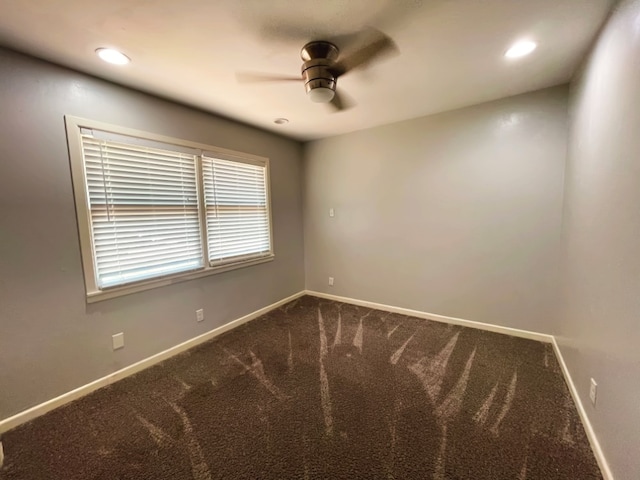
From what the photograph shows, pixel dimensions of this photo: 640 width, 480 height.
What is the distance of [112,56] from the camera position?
1.75 metres

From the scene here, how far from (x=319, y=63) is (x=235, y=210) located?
1.92 m

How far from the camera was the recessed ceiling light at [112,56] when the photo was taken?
169 cm

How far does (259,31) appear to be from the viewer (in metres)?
1.55

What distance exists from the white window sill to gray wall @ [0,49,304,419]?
0.06 m

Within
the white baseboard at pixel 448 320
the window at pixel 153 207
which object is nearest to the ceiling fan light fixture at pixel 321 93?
the window at pixel 153 207

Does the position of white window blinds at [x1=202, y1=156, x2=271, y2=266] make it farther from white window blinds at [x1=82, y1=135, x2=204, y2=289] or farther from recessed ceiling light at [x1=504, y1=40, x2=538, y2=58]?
recessed ceiling light at [x1=504, y1=40, x2=538, y2=58]

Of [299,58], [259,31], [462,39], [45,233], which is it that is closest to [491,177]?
[462,39]

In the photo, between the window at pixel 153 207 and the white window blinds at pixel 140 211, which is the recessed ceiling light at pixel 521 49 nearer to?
the window at pixel 153 207

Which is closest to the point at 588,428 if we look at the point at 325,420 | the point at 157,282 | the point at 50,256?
the point at 325,420

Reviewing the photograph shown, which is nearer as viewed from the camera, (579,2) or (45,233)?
(579,2)

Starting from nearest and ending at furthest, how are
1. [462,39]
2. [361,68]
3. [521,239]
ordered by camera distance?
[462,39] < [361,68] < [521,239]

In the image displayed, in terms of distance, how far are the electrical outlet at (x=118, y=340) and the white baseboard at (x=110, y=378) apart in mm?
207

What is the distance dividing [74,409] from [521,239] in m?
4.03

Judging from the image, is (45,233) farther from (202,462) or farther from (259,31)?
(259,31)
